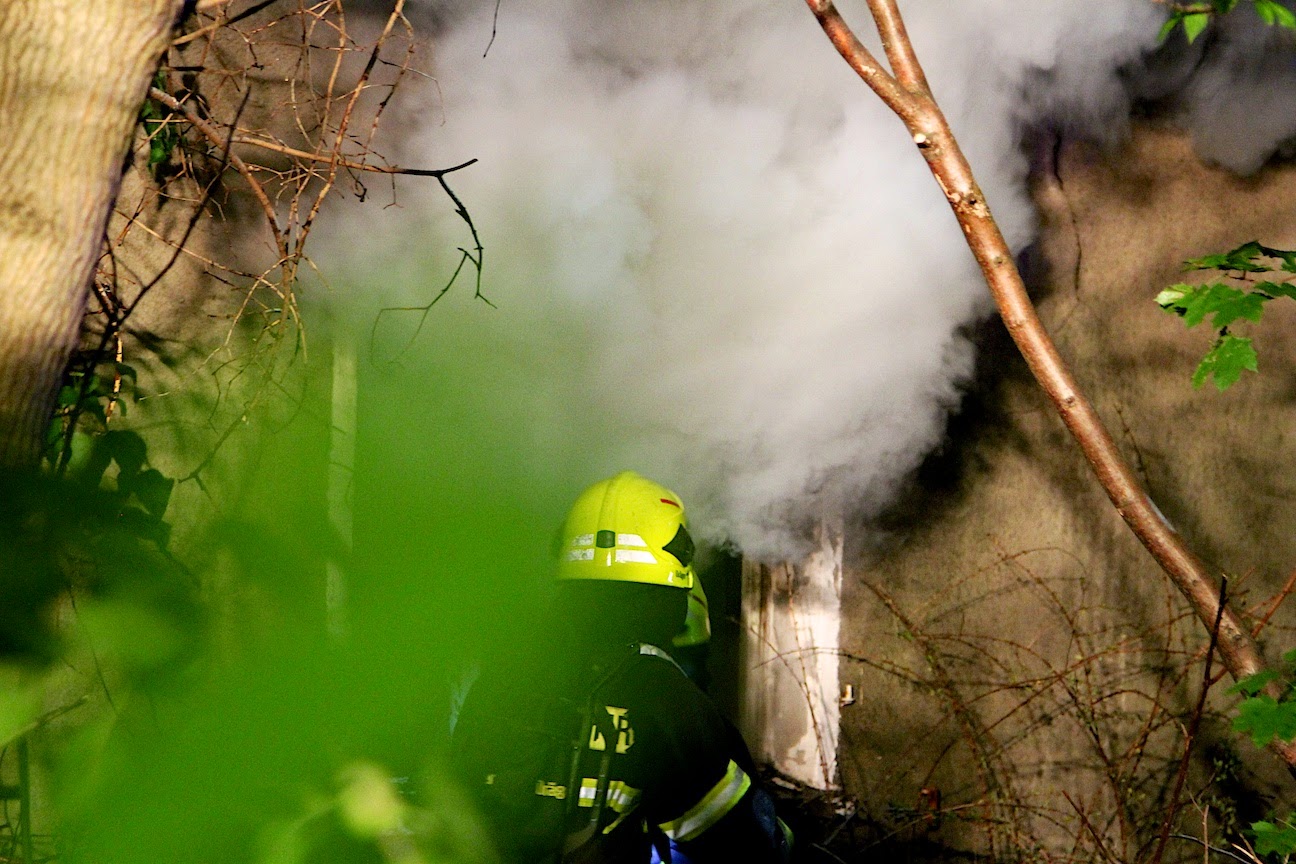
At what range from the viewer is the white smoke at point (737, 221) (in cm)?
415

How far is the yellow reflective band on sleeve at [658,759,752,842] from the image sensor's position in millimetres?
2404

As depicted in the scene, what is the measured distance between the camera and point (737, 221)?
14.5 ft

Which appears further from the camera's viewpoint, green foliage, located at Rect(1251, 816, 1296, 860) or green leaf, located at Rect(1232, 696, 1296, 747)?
green foliage, located at Rect(1251, 816, 1296, 860)

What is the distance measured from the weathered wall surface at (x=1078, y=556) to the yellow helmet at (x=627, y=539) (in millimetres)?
1391

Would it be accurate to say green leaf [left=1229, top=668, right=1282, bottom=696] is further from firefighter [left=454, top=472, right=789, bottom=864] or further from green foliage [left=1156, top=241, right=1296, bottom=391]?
firefighter [left=454, top=472, right=789, bottom=864]

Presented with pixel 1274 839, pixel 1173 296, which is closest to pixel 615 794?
pixel 1274 839

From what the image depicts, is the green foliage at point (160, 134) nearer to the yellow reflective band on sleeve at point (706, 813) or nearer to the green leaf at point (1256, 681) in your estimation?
the yellow reflective band on sleeve at point (706, 813)

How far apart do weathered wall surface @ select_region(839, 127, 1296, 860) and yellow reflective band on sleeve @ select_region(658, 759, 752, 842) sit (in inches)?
68.9

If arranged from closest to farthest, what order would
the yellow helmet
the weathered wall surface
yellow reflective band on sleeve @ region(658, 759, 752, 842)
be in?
yellow reflective band on sleeve @ region(658, 759, 752, 842) < the yellow helmet < the weathered wall surface

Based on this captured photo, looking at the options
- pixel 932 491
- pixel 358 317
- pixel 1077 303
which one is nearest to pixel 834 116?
pixel 1077 303

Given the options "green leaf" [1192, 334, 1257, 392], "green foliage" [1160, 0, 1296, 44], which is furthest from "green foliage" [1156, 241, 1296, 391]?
"green foliage" [1160, 0, 1296, 44]

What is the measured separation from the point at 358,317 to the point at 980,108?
9.35ft

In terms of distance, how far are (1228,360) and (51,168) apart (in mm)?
2412

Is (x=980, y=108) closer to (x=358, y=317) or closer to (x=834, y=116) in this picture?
(x=834, y=116)
